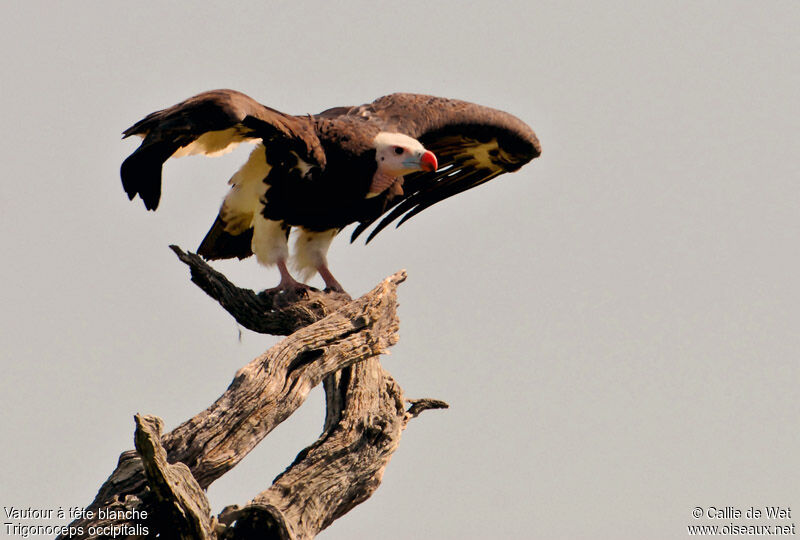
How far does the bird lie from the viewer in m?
6.59

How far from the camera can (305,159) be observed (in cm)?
738

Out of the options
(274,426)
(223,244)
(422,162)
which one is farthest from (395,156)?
(274,426)

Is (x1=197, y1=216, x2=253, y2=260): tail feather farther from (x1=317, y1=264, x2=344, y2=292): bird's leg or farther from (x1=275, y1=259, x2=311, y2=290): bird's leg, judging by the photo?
(x1=275, y1=259, x2=311, y2=290): bird's leg

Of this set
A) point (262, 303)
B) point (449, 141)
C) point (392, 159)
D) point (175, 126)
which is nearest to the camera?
point (175, 126)

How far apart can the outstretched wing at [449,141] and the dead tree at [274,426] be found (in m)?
1.57

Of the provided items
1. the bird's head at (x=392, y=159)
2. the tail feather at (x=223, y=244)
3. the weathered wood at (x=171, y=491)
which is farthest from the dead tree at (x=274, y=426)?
the tail feather at (x=223, y=244)

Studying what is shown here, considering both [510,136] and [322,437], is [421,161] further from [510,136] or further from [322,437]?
[322,437]

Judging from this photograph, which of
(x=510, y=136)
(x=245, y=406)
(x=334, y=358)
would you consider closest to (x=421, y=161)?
(x=510, y=136)

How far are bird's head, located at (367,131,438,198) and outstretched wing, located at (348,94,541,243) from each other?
1.06 ft

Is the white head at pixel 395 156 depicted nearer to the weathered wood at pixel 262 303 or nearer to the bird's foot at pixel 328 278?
the bird's foot at pixel 328 278

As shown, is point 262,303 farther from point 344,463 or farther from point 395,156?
point 395,156

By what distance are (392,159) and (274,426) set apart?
8.31 ft

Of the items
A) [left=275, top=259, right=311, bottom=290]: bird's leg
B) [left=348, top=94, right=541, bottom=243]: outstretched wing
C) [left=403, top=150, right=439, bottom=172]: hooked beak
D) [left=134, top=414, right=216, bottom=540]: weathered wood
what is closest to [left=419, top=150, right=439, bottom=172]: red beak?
[left=403, top=150, right=439, bottom=172]: hooked beak

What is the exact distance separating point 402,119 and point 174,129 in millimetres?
2396
